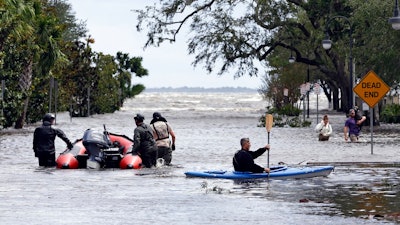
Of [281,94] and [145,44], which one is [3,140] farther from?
[281,94]

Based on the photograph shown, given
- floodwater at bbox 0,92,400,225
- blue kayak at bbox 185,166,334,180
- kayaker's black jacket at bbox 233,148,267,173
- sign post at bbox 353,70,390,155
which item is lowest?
floodwater at bbox 0,92,400,225

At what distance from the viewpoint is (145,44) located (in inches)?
3076

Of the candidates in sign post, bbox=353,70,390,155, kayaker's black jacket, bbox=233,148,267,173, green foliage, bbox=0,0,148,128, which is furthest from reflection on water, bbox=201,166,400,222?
green foliage, bbox=0,0,148,128

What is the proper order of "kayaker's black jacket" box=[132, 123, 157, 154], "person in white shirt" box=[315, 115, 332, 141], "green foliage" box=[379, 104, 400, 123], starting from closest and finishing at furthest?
1. "kayaker's black jacket" box=[132, 123, 157, 154]
2. "person in white shirt" box=[315, 115, 332, 141]
3. "green foliage" box=[379, 104, 400, 123]

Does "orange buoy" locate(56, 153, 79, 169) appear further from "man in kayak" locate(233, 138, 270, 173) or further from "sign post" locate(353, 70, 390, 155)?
"sign post" locate(353, 70, 390, 155)

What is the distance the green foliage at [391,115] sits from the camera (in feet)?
222

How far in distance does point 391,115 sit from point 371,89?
36.9 meters

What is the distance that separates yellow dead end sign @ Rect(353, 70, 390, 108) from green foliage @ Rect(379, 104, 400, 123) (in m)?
36.3

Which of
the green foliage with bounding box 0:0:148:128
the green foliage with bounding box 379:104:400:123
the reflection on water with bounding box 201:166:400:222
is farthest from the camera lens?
the green foliage with bounding box 379:104:400:123

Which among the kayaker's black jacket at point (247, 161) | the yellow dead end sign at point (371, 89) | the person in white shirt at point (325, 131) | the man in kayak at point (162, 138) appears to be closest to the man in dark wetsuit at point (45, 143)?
the man in kayak at point (162, 138)

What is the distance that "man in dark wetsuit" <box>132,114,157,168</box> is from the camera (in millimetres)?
27252

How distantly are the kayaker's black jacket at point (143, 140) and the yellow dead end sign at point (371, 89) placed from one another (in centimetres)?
683

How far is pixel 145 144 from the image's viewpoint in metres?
27.4

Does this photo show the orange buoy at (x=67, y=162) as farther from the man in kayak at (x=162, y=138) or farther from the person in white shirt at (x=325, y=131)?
the person in white shirt at (x=325, y=131)
